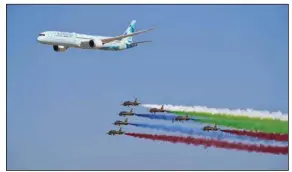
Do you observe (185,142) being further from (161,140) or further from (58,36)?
(58,36)

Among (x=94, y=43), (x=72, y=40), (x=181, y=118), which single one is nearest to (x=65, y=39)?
(x=72, y=40)

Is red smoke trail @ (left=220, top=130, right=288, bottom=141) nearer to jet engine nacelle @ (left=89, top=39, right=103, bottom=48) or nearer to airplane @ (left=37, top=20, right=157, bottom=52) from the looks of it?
airplane @ (left=37, top=20, right=157, bottom=52)

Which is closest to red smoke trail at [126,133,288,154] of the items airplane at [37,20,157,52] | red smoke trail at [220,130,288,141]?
red smoke trail at [220,130,288,141]

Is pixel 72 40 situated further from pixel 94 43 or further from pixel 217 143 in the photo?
pixel 217 143

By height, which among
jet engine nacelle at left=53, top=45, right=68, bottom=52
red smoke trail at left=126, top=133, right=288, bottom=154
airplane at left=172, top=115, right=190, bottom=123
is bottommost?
red smoke trail at left=126, top=133, right=288, bottom=154

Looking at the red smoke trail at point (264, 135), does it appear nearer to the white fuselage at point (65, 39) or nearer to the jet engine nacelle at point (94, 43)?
the jet engine nacelle at point (94, 43)

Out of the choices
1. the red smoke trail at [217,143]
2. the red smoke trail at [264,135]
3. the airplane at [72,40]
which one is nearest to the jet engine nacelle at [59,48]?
the airplane at [72,40]

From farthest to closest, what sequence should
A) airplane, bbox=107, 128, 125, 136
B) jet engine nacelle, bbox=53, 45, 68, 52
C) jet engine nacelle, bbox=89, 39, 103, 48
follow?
airplane, bbox=107, 128, 125, 136
jet engine nacelle, bbox=53, 45, 68, 52
jet engine nacelle, bbox=89, 39, 103, 48

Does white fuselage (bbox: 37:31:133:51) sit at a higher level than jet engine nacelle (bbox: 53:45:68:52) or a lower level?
higher

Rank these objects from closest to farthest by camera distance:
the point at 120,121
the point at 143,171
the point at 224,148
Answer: the point at 143,171, the point at 224,148, the point at 120,121

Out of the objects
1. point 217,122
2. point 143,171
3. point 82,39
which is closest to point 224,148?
point 217,122
